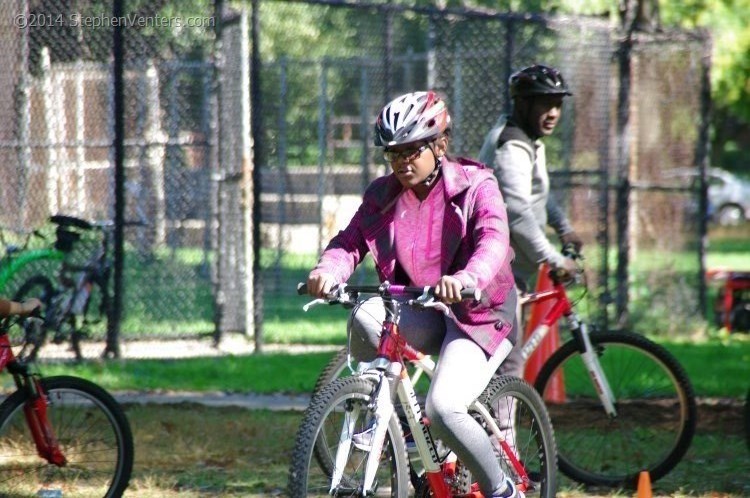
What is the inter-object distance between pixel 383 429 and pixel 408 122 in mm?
1145

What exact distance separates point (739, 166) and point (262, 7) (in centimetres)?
4676

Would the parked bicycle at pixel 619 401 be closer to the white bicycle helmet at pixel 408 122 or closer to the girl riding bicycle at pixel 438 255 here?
the girl riding bicycle at pixel 438 255

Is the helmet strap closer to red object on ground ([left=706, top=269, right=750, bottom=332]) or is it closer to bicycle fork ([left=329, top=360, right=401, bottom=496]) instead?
bicycle fork ([left=329, top=360, right=401, bottom=496])

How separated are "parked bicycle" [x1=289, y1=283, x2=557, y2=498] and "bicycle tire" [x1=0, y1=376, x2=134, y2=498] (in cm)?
164

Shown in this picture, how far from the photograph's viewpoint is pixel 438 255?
5395mm

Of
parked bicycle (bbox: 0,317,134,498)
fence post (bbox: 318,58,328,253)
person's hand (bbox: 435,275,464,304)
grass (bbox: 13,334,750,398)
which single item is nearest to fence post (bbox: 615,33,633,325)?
grass (bbox: 13,334,750,398)

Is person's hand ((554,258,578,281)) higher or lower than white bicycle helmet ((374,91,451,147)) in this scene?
lower

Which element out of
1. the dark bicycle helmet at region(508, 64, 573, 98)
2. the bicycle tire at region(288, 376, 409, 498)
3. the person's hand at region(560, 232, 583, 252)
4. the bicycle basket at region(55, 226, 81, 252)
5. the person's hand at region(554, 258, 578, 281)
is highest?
the dark bicycle helmet at region(508, 64, 573, 98)

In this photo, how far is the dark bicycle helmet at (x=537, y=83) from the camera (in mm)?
7207

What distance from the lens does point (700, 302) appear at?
14148 mm

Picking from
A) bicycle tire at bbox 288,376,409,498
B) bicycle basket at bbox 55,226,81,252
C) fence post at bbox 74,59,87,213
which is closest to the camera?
bicycle tire at bbox 288,376,409,498

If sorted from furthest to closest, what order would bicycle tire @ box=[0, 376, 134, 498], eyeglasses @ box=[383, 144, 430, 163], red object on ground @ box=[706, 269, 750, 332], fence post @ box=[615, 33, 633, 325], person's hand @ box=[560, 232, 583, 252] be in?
red object on ground @ box=[706, 269, 750, 332]
fence post @ box=[615, 33, 633, 325]
person's hand @ box=[560, 232, 583, 252]
bicycle tire @ box=[0, 376, 134, 498]
eyeglasses @ box=[383, 144, 430, 163]

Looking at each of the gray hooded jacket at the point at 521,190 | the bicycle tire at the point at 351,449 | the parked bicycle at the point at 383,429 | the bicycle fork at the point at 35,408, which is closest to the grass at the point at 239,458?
the bicycle fork at the point at 35,408

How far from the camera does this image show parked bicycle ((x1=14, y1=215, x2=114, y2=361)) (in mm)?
10727
